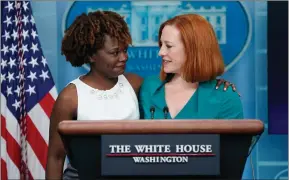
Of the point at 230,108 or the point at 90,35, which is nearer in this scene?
the point at 230,108

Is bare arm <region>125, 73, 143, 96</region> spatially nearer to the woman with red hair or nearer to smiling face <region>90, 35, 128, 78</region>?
smiling face <region>90, 35, 128, 78</region>

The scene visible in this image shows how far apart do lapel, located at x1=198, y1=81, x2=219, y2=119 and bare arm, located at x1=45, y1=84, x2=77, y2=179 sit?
1.65 ft

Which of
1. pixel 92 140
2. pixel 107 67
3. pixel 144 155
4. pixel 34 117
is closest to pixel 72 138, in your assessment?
pixel 92 140

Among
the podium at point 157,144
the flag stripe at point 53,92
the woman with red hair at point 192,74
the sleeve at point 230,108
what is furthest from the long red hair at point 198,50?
the flag stripe at point 53,92

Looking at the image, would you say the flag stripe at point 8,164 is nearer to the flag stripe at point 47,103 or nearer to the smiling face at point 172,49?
the flag stripe at point 47,103

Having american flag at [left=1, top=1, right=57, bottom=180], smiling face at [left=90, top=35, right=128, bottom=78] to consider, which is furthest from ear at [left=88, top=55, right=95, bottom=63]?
american flag at [left=1, top=1, right=57, bottom=180]

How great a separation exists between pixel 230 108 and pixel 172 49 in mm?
310

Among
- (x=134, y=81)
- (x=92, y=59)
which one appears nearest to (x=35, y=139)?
(x=134, y=81)

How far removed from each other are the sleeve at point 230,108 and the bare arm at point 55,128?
586mm

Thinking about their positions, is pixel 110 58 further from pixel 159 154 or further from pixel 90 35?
pixel 159 154

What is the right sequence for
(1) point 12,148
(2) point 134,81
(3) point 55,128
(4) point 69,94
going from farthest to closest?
1. (1) point 12,148
2. (2) point 134,81
3. (4) point 69,94
4. (3) point 55,128

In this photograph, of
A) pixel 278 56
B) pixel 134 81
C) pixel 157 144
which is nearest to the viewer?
pixel 157 144

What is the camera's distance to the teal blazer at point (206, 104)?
8.27 ft

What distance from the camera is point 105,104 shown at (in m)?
2.77
